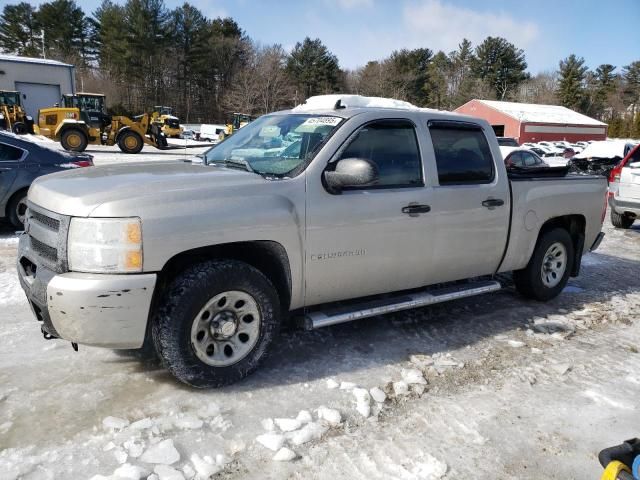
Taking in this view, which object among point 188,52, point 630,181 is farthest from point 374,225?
point 188,52

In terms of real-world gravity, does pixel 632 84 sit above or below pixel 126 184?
above

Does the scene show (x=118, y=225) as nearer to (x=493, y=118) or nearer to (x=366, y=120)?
(x=366, y=120)

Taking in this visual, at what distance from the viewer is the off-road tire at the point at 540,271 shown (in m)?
5.31

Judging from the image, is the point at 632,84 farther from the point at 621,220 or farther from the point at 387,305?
the point at 387,305

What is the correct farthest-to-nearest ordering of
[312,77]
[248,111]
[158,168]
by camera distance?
[312,77]
[248,111]
[158,168]

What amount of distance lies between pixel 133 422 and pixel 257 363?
2.87ft

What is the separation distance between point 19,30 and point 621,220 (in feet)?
245

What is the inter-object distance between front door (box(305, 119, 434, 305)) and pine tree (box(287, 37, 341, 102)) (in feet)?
217

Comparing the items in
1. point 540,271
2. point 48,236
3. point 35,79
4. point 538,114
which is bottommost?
point 540,271

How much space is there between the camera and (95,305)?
9.41 feet

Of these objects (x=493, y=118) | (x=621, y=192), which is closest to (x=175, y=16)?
(x=493, y=118)

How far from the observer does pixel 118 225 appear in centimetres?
288

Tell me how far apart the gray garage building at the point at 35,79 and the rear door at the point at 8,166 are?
139 ft

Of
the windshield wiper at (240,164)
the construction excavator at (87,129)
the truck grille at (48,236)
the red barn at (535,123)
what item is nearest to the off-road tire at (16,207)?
the truck grille at (48,236)
